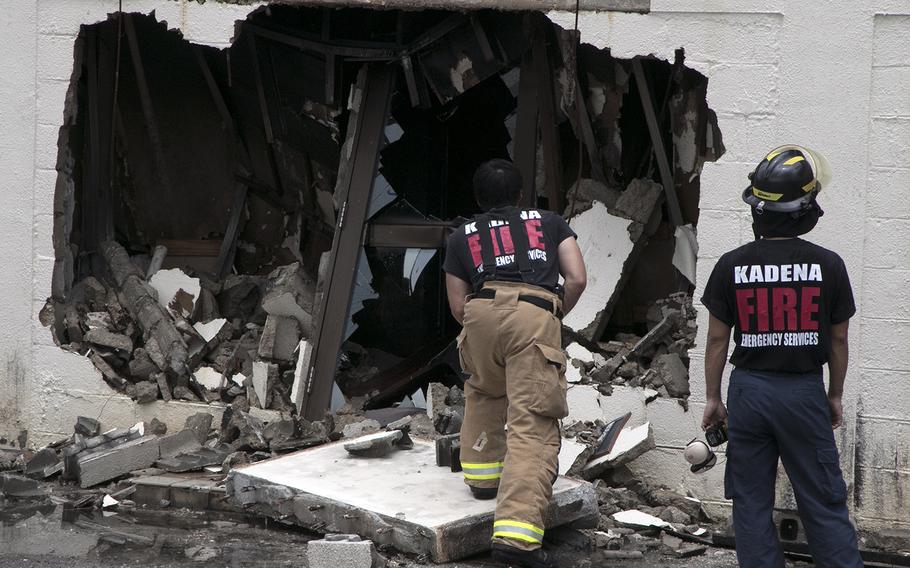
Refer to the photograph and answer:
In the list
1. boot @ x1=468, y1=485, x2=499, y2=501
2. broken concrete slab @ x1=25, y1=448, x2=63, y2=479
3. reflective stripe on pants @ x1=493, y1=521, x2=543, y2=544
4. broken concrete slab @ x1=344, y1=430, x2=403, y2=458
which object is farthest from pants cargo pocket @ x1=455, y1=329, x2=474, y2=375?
broken concrete slab @ x1=25, y1=448, x2=63, y2=479

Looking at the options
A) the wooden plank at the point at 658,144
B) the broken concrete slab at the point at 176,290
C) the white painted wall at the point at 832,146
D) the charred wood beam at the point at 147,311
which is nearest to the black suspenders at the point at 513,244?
the white painted wall at the point at 832,146

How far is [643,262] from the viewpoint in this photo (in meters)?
7.17

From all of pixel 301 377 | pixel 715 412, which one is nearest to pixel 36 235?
pixel 301 377

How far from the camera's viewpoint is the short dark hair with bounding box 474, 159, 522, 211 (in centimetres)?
466

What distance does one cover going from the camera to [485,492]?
482 centimetres

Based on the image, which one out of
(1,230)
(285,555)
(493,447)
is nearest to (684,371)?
(493,447)

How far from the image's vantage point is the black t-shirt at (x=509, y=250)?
15.0ft

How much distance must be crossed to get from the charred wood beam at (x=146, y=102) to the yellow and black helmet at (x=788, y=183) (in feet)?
14.1

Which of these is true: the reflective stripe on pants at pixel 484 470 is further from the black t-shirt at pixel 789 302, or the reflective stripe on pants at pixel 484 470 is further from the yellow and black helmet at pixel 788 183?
the yellow and black helmet at pixel 788 183

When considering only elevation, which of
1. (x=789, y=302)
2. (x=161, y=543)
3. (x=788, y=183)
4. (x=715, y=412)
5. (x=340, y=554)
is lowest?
(x=161, y=543)

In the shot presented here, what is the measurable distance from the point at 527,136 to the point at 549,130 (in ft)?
0.48

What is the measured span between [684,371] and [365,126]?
2.48 m

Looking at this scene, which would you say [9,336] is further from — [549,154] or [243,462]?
[549,154]

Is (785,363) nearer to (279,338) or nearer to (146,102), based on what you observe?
(279,338)
